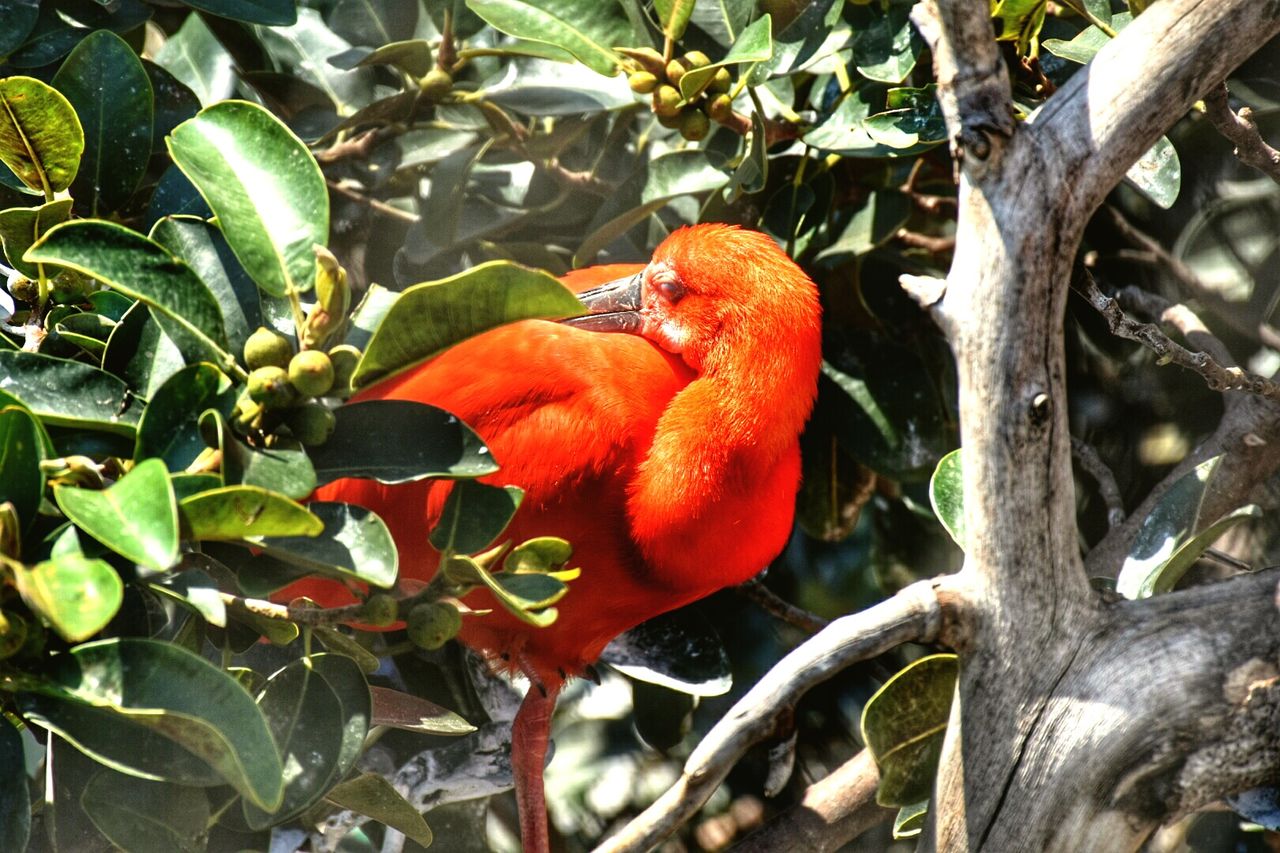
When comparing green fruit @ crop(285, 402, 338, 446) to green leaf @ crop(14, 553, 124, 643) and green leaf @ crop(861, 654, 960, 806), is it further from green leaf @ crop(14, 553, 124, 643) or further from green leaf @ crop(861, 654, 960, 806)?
green leaf @ crop(861, 654, 960, 806)

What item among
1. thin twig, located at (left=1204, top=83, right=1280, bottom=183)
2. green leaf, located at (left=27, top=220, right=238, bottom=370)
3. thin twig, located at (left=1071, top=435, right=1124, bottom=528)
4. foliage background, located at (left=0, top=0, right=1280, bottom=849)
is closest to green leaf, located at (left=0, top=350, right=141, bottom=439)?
foliage background, located at (left=0, top=0, right=1280, bottom=849)

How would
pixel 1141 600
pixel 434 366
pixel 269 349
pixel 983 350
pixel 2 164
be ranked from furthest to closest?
pixel 434 366 < pixel 2 164 < pixel 1141 600 < pixel 983 350 < pixel 269 349

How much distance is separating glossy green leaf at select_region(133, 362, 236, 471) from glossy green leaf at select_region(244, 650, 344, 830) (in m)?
0.37

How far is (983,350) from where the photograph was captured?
147cm

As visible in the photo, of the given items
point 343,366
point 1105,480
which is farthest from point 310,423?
point 1105,480

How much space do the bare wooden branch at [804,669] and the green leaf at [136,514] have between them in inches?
26.1

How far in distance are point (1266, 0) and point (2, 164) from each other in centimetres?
168

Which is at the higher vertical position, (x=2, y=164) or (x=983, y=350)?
(x=983, y=350)

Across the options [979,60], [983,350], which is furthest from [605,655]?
[979,60]

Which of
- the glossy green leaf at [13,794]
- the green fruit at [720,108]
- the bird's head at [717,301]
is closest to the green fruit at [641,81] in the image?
the green fruit at [720,108]

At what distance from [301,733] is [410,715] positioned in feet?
1.26

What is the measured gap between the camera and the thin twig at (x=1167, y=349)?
1751 mm

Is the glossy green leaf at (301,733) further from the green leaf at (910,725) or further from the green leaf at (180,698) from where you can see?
the green leaf at (910,725)

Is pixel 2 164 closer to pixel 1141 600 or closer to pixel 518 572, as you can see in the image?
pixel 518 572
